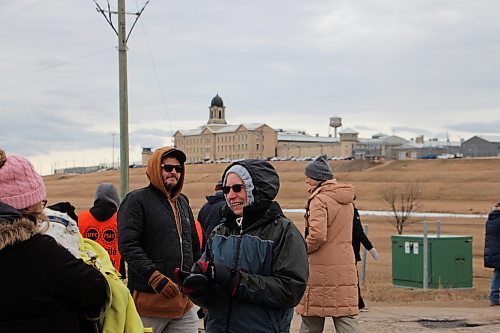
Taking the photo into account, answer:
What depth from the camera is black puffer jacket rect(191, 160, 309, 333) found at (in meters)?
3.98

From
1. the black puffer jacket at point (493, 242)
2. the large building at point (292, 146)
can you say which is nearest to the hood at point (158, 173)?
the black puffer jacket at point (493, 242)

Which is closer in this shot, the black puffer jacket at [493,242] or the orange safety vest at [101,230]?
the orange safety vest at [101,230]

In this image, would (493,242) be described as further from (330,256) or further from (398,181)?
→ (398,181)

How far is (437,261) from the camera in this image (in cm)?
1390

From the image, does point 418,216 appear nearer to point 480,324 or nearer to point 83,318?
Answer: point 480,324

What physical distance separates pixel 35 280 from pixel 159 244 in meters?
2.50

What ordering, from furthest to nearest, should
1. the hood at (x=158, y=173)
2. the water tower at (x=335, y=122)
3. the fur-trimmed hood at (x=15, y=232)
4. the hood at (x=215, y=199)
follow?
the water tower at (x=335, y=122)
the hood at (x=215, y=199)
the hood at (x=158, y=173)
the fur-trimmed hood at (x=15, y=232)

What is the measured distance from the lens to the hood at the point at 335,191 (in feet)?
23.8

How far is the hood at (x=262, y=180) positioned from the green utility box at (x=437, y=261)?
10238 mm

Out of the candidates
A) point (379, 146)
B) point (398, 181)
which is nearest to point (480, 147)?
point (379, 146)

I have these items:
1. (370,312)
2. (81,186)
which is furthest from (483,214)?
(81,186)

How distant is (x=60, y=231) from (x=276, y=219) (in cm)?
129

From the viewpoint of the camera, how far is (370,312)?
1066 centimetres

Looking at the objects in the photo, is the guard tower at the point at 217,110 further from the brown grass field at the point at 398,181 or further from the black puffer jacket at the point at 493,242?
the black puffer jacket at the point at 493,242
